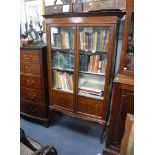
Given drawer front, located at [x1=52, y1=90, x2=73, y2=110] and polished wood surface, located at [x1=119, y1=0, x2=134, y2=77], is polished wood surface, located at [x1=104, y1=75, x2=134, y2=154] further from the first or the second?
drawer front, located at [x1=52, y1=90, x2=73, y2=110]

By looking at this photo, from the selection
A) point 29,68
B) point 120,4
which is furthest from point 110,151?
point 120,4

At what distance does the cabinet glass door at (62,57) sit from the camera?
5.99 feet

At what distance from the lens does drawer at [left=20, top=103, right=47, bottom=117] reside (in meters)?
2.18

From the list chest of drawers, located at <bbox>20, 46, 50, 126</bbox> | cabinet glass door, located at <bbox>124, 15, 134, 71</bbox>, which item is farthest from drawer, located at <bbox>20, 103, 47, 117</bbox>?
cabinet glass door, located at <bbox>124, 15, 134, 71</bbox>

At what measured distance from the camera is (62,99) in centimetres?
204

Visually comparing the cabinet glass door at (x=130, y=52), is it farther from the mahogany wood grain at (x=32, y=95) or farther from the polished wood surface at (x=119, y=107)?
the mahogany wood grain at (x=32, y=95)

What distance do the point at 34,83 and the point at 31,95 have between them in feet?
0.68

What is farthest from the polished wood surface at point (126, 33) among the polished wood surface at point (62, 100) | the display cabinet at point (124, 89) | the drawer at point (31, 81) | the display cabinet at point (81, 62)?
the drawer at point (31, 81)

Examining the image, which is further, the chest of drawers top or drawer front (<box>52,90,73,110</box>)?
drawer front (<box>52,90,73,110</box>)

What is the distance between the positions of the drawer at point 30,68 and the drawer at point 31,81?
0.06 metres

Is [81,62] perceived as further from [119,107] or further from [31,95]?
[31,95]
